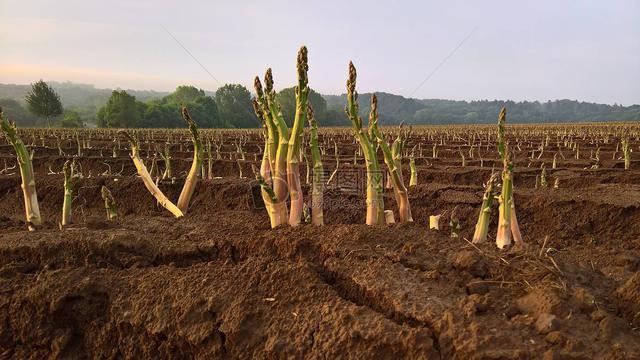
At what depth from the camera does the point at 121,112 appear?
209ft

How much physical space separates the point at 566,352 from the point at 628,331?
1.40ft

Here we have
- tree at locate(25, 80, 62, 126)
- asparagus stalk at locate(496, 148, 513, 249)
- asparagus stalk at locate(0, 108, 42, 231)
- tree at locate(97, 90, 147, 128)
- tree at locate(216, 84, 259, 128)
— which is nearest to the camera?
asparagus stalk at locate(496, 148, 513, 249)

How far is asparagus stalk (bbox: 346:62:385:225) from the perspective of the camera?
3870mm

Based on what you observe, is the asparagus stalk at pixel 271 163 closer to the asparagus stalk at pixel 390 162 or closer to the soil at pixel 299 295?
the soil at pixel 299 295

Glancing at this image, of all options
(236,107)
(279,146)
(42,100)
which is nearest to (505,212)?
(279,146)

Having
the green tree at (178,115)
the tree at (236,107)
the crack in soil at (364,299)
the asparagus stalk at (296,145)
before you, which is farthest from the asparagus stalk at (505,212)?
the tree at (236,107)

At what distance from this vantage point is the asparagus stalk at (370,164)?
3.87 meters

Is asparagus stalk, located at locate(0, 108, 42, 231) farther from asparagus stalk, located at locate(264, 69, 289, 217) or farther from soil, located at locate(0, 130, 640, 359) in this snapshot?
asparagus stalk, located at locate(264, 69, 289, 217)

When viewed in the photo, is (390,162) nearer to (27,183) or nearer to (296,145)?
(296,145)

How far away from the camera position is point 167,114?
68.6 m

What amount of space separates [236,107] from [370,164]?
78562mm

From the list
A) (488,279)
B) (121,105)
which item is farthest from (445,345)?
(121,105)

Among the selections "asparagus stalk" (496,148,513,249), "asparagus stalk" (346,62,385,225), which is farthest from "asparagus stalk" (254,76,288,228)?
"asparagus stalk" (496,148,513,249)

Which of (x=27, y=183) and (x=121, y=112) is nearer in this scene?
(x=27, y=183)
